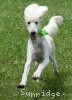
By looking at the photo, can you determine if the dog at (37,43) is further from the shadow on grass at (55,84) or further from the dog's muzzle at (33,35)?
the shadow on grass at (55,84)

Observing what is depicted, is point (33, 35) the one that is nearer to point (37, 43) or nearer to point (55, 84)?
point (37, 43)

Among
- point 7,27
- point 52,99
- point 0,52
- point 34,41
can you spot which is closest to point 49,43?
point 34,41

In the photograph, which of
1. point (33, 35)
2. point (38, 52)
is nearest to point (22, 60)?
point (38, 52)

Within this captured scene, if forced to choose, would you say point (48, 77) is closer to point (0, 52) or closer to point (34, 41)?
point (34, 41)

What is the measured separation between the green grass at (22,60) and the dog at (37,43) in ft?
2.00

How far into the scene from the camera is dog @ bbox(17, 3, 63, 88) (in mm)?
8578

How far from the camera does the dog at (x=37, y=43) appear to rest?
28.1 feet

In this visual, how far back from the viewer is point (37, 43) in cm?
913

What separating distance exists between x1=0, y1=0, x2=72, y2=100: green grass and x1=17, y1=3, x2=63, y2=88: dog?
610 millimetres

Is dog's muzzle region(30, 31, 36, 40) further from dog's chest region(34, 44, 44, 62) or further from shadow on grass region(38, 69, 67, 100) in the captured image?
shadow on grass region(38, 69, 67, 100)

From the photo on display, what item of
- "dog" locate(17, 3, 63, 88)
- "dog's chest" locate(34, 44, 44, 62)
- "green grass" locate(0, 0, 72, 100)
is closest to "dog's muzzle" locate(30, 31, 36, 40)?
"dog" locate(17, 3, 63, 88)

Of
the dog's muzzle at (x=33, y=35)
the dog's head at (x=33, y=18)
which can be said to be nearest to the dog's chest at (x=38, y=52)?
the dog's muzzle at (x=33, y=35)

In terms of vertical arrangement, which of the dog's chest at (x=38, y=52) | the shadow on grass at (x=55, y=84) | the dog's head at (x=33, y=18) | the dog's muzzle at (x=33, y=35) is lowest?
the shadow on grass at (x=55, y=84)

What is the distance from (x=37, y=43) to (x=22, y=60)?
2.61m
